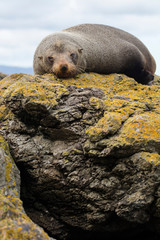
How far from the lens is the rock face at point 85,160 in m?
3.95

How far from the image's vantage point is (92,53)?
319 inches

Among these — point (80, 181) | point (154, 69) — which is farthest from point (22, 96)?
point (154, 69)

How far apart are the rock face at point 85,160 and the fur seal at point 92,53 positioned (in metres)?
1.95

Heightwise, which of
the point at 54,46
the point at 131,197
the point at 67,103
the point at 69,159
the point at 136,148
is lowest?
the point at 131,197

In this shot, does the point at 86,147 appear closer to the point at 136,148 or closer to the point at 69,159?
the point at 69,159

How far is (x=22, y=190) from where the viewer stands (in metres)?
4.41

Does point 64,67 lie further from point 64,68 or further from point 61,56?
point 61,56

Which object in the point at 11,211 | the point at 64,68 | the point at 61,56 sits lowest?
the point at 11,211

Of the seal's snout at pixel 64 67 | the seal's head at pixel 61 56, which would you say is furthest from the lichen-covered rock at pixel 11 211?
the seal's head at pixel 61 56

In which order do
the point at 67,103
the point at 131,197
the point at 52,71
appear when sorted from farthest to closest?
the point at 52,71, the point at 67,103, the point at 131,197

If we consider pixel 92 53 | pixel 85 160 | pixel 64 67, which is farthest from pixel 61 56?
pixel 85 160

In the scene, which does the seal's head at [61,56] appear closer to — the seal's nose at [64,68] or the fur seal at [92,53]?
the fur seal at [92,53]

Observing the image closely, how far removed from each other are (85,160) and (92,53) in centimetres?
466

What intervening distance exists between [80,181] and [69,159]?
374 mm
